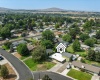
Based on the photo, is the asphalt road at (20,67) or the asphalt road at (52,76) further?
the asphalt road at (20,67)

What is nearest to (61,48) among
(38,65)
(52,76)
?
(38,65)

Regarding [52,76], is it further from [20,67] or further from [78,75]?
[20,67]

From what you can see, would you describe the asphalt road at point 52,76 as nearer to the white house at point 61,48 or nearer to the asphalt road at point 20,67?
the asphalt road at point 20,67

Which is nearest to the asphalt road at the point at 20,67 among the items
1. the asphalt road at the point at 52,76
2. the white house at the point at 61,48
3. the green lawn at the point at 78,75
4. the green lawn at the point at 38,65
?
the asphalt road at the point at 52,76

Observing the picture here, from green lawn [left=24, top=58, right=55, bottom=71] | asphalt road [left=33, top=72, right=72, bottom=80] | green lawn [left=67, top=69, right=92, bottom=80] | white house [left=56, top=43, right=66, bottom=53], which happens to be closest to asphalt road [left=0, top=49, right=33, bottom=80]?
asphalt road [left=33, top=72, right=72, bottom=80]

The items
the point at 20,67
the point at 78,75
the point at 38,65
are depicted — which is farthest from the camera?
the point at 38,65
